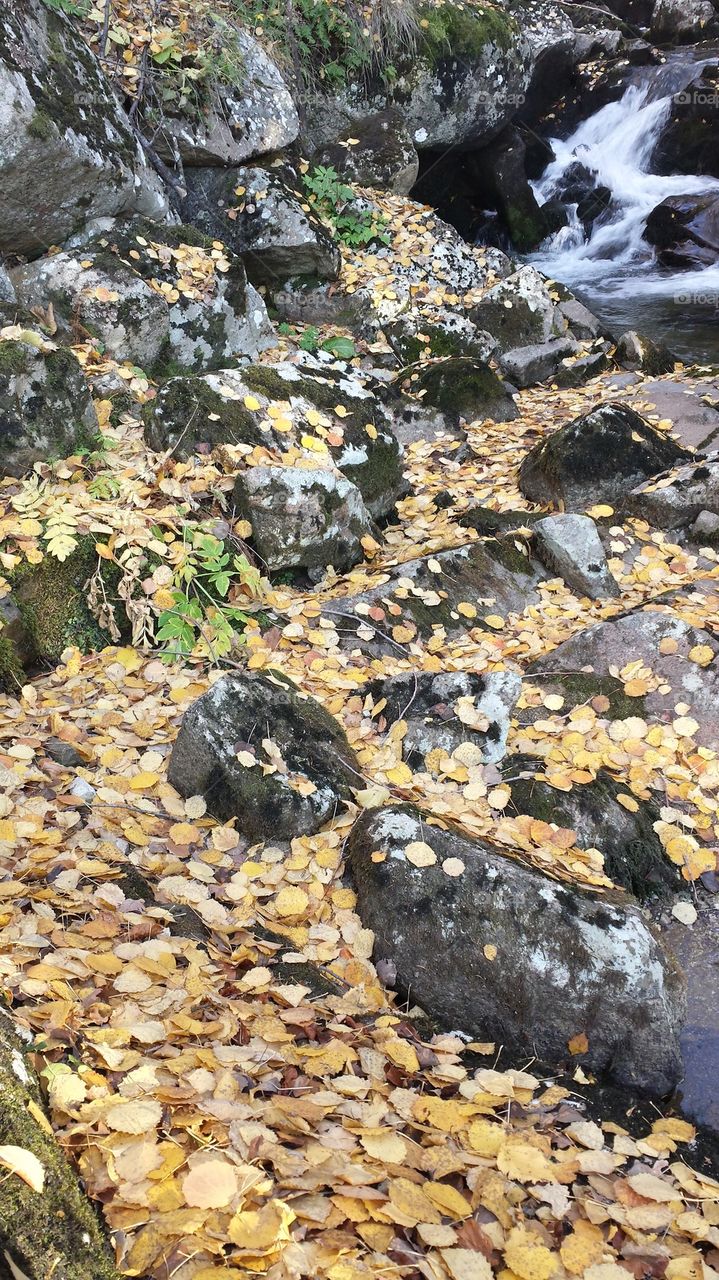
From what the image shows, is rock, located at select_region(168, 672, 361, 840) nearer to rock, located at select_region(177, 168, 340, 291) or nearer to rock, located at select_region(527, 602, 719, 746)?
rock, located at select_region(527, 602, 719, 746)

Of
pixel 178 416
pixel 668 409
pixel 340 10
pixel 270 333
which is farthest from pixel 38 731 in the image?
pixel 340 10

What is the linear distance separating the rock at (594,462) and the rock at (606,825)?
307cm

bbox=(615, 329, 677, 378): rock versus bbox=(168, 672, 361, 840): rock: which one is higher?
bbox=(615, 329, 677, 378): rock

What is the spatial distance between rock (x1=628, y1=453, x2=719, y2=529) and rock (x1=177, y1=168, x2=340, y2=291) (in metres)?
4.80

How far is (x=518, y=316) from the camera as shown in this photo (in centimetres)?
929

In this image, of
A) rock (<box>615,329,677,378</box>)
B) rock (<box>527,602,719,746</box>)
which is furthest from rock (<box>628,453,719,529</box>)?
rock (<box>615,329,677,378</box>)

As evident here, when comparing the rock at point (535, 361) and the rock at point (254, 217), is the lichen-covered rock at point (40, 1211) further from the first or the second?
the rock at point (535, 361)

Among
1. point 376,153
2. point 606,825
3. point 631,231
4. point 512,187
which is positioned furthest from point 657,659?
point 512,187

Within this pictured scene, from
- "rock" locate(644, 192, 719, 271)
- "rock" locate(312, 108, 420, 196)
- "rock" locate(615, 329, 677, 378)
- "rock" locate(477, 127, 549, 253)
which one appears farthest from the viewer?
"rock" locate(477, 127, 549, 253)

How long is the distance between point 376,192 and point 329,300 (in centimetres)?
291

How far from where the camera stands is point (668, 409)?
757 centimetres

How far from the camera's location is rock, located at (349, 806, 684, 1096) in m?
2.68

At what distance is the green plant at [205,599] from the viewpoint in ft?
13.2

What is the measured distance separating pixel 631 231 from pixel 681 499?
9503 mm
